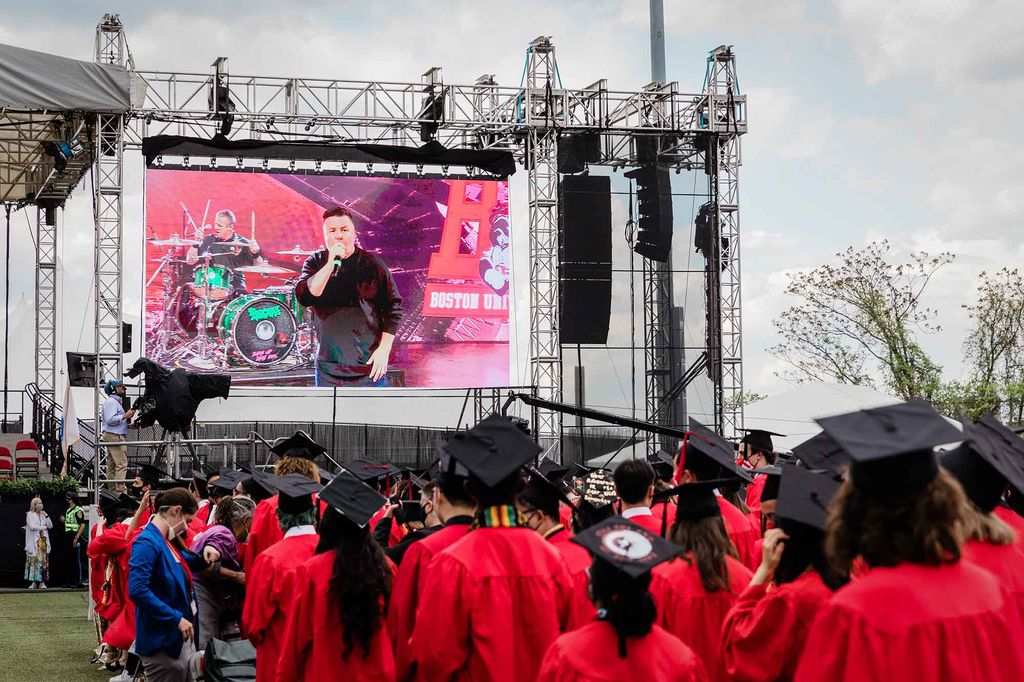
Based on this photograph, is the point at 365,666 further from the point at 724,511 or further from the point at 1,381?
the point at 1,381

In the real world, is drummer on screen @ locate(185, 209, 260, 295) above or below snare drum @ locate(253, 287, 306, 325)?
above

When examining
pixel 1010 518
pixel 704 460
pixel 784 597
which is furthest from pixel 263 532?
pixel 784 597

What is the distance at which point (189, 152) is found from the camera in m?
21.2

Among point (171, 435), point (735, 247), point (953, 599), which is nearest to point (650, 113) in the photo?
point (735, 247)

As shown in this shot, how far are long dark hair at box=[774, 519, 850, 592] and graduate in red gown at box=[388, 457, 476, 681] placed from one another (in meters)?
1.63

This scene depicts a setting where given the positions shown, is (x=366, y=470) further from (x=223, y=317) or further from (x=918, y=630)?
(x=223, y=317)

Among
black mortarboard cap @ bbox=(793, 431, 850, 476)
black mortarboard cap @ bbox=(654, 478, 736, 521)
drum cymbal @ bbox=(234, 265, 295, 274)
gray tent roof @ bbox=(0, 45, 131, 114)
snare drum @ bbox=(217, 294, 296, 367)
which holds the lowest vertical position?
black mortarboard cap @ bbox=(654, 478, 736, 521)

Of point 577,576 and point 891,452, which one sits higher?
point 891,452

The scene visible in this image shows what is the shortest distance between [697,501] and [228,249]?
1780 cm

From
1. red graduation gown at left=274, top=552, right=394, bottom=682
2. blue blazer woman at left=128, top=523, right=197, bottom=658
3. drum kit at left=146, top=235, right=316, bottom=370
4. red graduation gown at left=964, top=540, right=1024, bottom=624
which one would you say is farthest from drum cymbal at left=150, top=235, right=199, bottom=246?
red graduation gown at left=964, top=540, right=1024, bottom=624

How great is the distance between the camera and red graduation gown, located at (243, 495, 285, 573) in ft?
25.7

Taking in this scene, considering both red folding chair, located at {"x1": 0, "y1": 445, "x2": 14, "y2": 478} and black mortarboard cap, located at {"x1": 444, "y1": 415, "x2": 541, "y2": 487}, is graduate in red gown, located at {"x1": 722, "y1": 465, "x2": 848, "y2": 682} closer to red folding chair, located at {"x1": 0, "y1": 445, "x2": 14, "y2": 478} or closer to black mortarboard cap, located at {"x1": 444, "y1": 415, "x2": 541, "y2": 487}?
black mortarboard cap, located at {"x1": 444, "y1": 415, "x2": 541, "y2": 487}

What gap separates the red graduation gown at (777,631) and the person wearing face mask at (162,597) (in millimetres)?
4317

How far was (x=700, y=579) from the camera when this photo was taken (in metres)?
4.56
